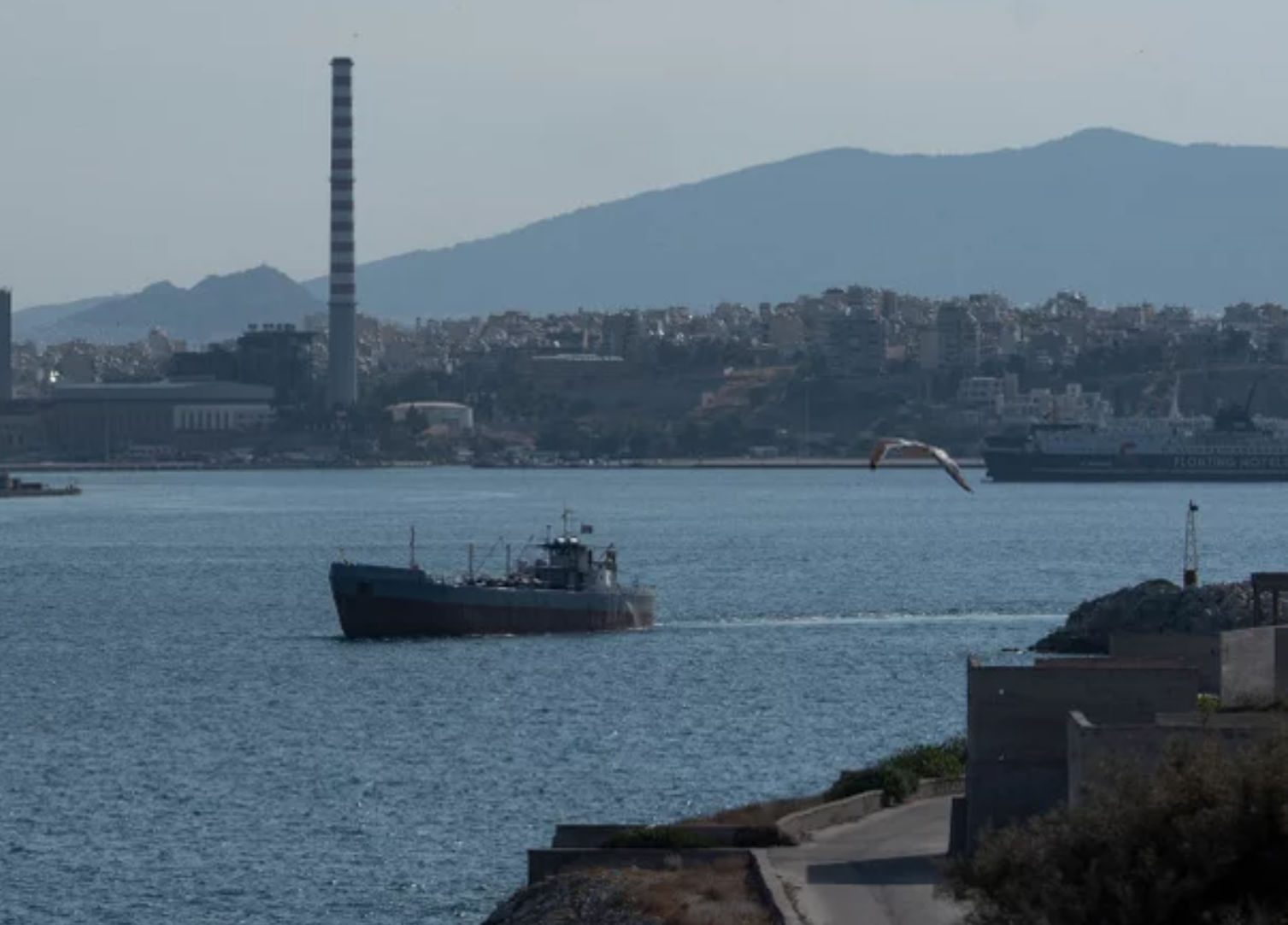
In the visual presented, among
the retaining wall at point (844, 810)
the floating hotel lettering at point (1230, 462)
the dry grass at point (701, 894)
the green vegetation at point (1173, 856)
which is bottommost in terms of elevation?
the dry grass at point (701, 894)

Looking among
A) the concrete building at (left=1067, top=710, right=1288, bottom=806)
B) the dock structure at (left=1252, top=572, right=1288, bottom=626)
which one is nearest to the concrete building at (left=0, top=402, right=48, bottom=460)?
the dock structure at (left=1252, top=572, right=1288, bottom=626)

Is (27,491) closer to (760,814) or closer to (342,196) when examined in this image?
(342,196)

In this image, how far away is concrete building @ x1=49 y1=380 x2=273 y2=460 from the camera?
192 m

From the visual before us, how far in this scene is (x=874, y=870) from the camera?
55.4ft

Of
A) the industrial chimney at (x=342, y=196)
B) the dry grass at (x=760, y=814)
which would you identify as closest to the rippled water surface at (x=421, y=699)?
the dry grass at (x=760, y=814)

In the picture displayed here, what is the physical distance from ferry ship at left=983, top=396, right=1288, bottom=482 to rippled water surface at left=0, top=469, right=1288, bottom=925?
43.9m

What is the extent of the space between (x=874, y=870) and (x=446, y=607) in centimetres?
3040

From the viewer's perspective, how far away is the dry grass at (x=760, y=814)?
18.8 metres

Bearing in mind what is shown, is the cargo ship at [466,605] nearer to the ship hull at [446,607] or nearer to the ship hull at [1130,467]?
the ship hull at [446,607]

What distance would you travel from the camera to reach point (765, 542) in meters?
81.2

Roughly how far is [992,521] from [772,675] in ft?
189

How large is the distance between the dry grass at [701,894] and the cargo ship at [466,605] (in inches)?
1181

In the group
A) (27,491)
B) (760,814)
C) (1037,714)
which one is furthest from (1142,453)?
(1037,714)

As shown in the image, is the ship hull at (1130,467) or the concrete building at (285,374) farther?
the concrete building at (285,374)
